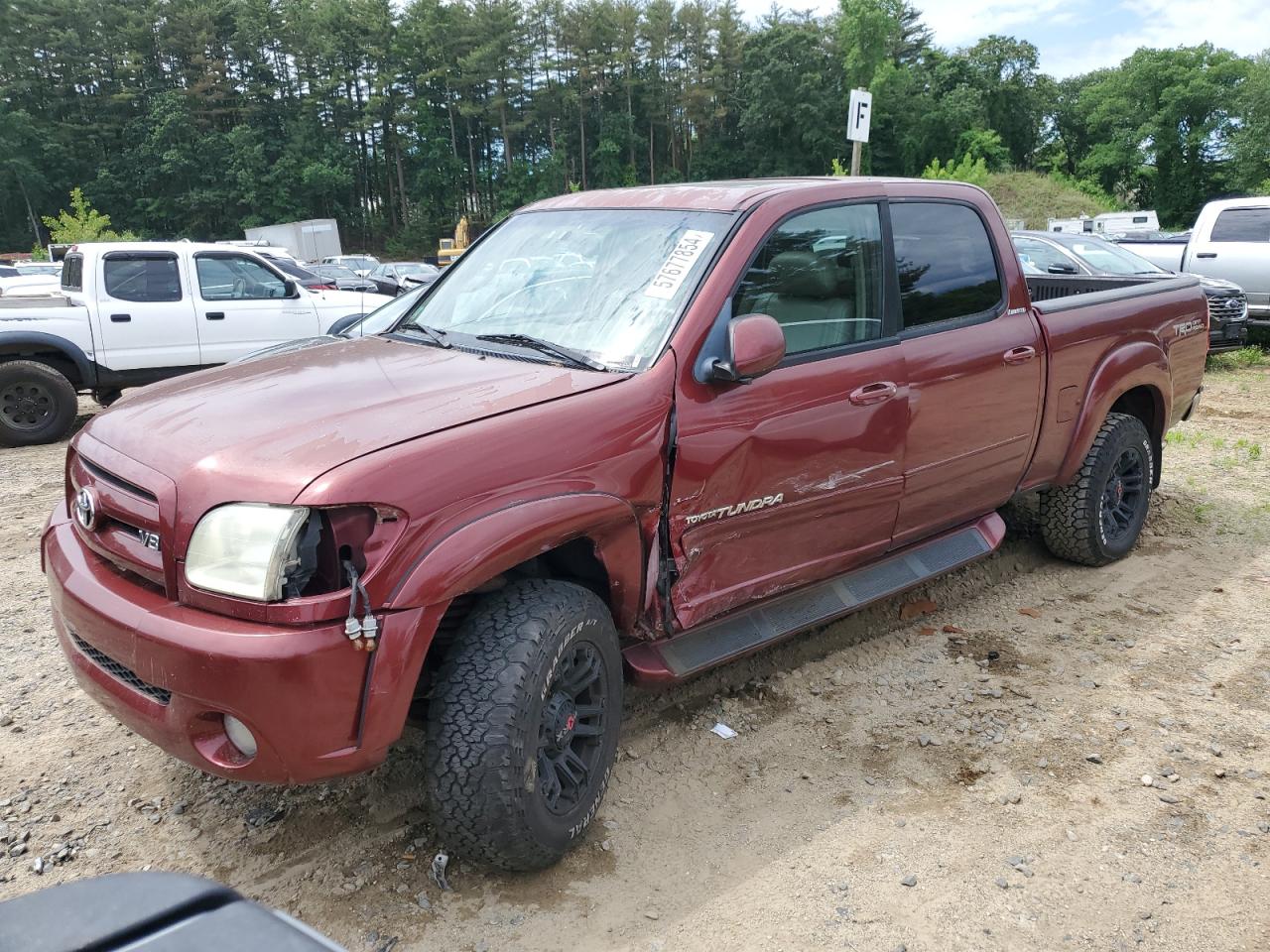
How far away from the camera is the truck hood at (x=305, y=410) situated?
7.75 ft

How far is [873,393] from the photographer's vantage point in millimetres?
3531

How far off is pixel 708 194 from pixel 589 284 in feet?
1.90

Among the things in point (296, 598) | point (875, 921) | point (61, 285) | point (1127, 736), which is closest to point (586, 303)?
point (296, 598)

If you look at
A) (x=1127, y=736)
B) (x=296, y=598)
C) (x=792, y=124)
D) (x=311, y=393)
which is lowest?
(x=1127, y=736)

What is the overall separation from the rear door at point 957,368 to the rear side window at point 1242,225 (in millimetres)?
10715

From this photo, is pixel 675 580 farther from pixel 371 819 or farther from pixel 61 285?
pixel 61 285

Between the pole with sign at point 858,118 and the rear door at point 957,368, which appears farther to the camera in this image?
the pole with sign at point 858,118

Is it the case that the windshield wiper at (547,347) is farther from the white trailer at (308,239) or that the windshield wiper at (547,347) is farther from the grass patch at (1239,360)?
the white trailer at (308,239)

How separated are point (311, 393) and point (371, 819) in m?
1.35

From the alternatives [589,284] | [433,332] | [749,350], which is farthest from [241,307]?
[749,350]

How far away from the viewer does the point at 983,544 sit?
429 centimetres

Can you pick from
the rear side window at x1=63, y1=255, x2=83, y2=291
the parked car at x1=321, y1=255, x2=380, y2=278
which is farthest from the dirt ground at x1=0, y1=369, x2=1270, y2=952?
the parked car at x1=321, y1=255, x2=380, y2=278

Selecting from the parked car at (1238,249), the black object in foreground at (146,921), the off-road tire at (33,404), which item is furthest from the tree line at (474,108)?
the black object in foreground at (146,921)

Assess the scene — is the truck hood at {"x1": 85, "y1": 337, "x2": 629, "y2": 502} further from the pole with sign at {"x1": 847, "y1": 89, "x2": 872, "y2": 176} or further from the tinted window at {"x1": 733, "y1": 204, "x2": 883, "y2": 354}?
the pole with sign at {"x1": 847, "y1": 89, "x2": 872, "y2": 176}
